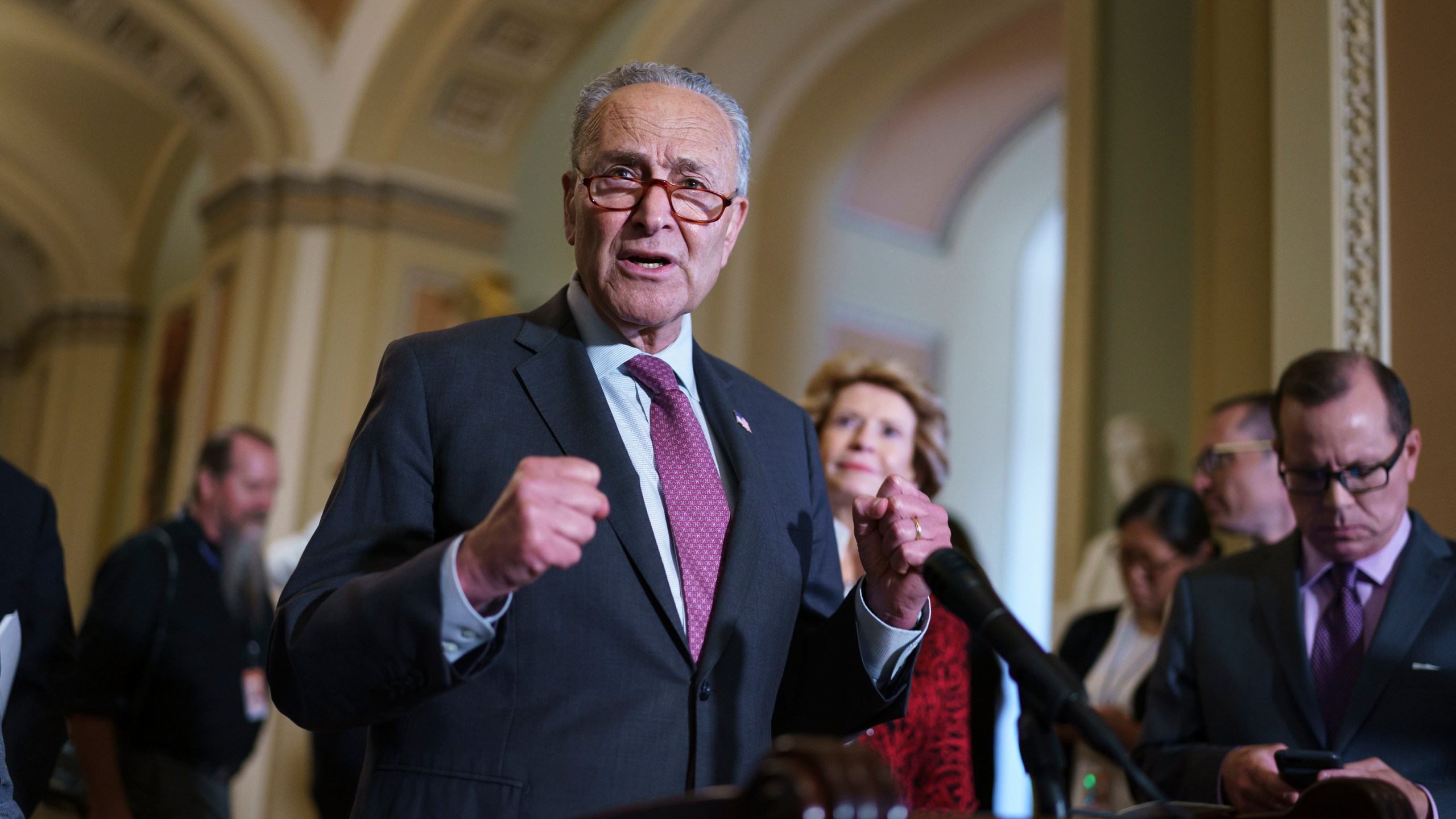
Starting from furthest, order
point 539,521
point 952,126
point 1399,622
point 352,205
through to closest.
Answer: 1. point 952,126
2. point 352,205
3. point 1399,622
4. point 539,521

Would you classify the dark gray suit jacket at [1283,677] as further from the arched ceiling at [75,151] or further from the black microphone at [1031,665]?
the arched ceiling at [75,151]

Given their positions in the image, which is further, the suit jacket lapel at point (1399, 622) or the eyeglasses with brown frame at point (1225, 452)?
the eyeglasses with brown frame at point (1225, 452)

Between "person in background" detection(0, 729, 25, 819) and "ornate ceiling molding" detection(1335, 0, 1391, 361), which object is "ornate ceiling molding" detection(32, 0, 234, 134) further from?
"person in background" detection(0, 729, 25, 819)

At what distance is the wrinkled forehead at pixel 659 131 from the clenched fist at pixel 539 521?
2.01ft

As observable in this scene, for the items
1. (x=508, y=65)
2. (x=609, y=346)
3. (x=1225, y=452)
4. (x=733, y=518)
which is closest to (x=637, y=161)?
(x=609, y=346)

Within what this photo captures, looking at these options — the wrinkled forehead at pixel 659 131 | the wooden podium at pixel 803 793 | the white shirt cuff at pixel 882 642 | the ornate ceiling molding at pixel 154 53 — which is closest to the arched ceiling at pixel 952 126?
the ornate ceiling molding at pixel 154 53

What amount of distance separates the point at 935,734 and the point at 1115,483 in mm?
2618

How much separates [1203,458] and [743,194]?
88.0 inches

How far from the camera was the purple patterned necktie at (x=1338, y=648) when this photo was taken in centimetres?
249

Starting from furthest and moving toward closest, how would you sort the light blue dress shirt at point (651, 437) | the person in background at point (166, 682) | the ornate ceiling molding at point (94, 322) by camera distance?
the ornate ceiling molding at point (94, 322)
the person in background at point (166, 682)
the light blue dress shirt at point (651, 437)

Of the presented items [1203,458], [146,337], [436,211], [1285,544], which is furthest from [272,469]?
[146,337]

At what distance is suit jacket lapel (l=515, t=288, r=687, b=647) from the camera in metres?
1.64

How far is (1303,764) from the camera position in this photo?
2066mm

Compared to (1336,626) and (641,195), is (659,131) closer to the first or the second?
(641,195)
